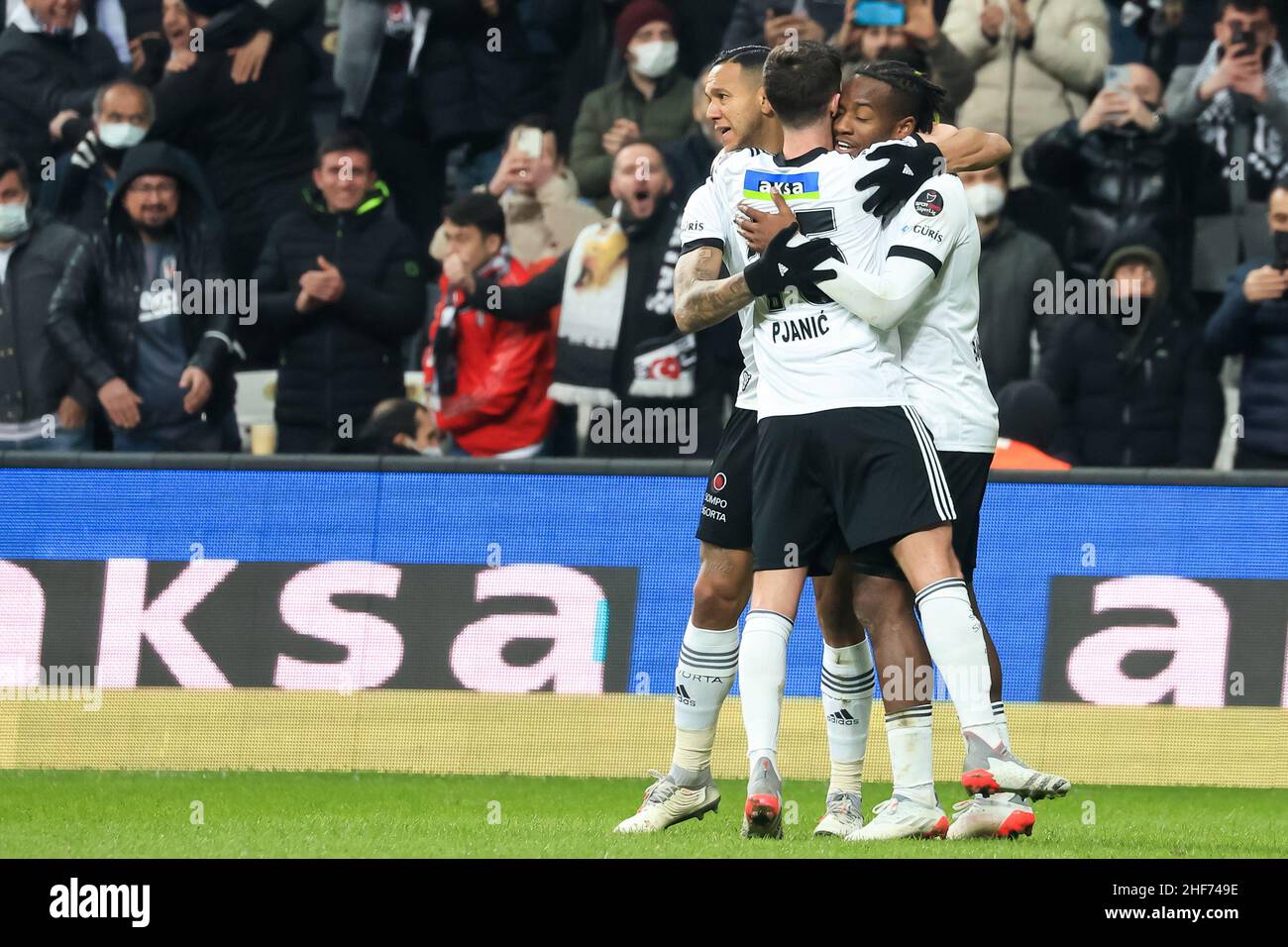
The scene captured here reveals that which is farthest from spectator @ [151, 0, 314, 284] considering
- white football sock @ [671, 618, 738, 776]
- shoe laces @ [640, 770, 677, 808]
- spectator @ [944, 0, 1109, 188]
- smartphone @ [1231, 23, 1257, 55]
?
shoe laces @ [640, 770, 677, 808]

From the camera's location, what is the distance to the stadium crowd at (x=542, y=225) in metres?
10.1

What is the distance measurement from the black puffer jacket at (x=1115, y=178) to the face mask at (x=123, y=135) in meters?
4.85

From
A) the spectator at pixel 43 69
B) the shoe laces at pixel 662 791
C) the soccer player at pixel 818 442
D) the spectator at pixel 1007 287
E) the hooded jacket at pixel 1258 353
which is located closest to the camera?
the soccer player at pixel 818 442

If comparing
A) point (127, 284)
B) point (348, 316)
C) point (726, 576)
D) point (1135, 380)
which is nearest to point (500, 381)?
point (348, 316)

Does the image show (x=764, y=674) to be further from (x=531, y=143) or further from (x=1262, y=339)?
(x=531, y=143)

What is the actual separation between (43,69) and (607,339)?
3876mm

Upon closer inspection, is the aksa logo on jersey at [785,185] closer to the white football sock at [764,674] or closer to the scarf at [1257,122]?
the white football sock at [764,674]

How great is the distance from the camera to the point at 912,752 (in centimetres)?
576

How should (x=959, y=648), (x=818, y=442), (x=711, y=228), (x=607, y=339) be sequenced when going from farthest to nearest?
(x=607, y=339) < (x=711, y=228) < (x=818, y=442) < (x=959, y=648)

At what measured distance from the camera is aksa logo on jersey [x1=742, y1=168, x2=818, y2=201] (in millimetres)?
5770

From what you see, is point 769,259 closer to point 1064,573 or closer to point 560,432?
point 1064,573

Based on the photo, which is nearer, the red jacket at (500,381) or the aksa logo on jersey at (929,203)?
the aksa logo on jersey at (929,203)

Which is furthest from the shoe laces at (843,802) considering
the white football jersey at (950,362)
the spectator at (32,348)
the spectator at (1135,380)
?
the spectator at (32,348)

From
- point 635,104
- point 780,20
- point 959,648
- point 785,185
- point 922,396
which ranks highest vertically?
point 780,20
